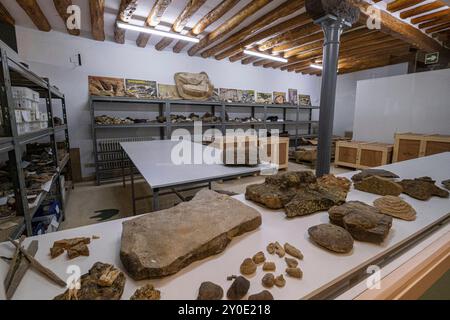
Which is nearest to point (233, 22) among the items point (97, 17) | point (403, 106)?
point (97, 17)

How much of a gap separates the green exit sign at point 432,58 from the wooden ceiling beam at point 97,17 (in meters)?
6.01

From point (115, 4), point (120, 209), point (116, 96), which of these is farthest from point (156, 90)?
point (120, 209)

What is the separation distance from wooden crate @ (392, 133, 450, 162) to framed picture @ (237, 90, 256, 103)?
11.4 ft

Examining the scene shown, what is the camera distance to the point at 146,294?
550mm

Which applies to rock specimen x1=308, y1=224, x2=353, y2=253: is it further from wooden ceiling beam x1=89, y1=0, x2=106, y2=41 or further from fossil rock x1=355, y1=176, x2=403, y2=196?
wooden ceiling beam x1=89, y1=0, x2=106, y2=41

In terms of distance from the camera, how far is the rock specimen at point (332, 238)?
738 millimetres

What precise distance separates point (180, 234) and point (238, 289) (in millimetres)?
271

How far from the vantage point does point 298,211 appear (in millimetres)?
1013

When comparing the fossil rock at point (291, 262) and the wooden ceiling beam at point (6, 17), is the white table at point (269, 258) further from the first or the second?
the wooden ceiling beam at point (6, 17)

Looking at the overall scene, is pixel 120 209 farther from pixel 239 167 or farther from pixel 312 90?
pixel 312 90

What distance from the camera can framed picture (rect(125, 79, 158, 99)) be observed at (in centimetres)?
460

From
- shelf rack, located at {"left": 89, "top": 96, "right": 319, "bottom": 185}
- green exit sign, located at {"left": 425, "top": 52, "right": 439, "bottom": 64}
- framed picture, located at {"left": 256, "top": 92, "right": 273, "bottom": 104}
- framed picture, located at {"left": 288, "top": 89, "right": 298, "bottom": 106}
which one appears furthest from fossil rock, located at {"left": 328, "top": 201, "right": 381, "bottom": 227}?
framed picture, located at {"left": 288, "top": 89, "right": 298, "bottom": 106}

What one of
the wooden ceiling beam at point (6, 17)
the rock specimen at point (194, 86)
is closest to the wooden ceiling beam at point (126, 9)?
the wooden ceiling beam at point (6, 17)

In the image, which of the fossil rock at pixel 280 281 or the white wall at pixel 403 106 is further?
the white wall at pixel 403 106
